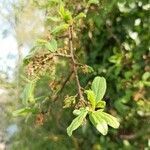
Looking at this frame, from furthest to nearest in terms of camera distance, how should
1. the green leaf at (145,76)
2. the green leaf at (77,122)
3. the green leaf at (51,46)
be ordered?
the green leaf at (145,76) → the green leaf at (51,46) → the green leaf at (77,122)

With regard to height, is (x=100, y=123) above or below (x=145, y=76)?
below

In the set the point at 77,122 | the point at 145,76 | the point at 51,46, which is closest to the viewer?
the point at 77,122

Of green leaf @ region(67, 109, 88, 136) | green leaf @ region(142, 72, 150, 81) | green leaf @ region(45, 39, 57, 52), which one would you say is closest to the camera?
green leaf @ region(67, 109, 88, 136)

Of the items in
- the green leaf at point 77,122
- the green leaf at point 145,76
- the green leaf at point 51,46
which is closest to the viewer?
the green leaf at point 77,122

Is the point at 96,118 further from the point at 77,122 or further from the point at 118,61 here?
the point at 118,61

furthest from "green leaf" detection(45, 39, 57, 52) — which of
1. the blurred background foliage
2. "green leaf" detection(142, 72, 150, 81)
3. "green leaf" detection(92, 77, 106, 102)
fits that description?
"green leaf" detection(142, 72, 150, 81)

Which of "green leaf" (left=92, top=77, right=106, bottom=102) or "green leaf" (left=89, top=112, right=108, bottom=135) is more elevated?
"green leaf" (left=92, top=77, right=106, bottom=102)

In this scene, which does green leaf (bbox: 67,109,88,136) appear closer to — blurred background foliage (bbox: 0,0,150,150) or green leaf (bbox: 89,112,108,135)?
green leaf (bbox: 89,112,108,135)

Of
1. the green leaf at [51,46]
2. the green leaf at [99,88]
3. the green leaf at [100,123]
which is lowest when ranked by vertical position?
the green leaf at [100,123]

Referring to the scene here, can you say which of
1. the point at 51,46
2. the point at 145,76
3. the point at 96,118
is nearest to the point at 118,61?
the point at 145,76

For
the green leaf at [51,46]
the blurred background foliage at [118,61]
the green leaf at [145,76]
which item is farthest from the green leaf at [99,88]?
the green leaf at [145,76]

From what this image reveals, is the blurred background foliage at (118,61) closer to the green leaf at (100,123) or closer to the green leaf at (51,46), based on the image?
the green leaf at (51,46)

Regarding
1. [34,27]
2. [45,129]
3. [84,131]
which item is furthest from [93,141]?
[34,27]

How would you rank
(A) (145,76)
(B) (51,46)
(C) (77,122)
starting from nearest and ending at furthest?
1. (C) (77,122)
2. (B) (51,46)
3. (A) (145,76)
